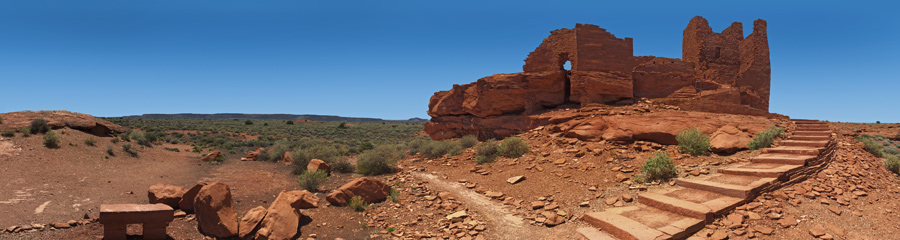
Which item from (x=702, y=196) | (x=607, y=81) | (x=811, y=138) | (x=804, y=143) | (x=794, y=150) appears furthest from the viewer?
(x=607, y=81)

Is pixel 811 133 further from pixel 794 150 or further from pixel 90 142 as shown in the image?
pixel 90 142

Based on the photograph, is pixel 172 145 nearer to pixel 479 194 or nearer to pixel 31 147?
pixel 31 147

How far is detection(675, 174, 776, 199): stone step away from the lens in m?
6.62

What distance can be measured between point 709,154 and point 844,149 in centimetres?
317

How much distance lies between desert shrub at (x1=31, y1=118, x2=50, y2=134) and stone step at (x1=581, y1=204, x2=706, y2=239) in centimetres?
2002

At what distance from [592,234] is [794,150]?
6008mm

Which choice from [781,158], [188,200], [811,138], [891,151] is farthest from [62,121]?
[891,151]

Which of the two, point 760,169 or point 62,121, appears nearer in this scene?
point 760,169

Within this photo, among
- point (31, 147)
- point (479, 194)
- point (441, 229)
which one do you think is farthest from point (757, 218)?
point (31, 147)

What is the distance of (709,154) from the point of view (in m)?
9.91

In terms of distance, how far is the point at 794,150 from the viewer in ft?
29.2

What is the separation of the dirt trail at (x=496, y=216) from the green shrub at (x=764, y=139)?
630cm

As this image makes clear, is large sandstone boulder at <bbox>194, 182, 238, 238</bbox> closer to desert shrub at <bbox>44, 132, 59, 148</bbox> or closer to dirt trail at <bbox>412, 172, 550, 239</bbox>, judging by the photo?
dirt trail at <bbox>412, 172, 550, 239</bbox>

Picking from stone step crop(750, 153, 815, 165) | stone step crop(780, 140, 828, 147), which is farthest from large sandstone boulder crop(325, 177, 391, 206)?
stone step crop(780, 140, 828, 147)
